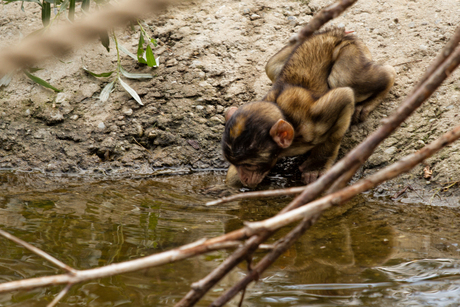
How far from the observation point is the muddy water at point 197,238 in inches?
106

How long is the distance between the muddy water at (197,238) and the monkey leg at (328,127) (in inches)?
28.8

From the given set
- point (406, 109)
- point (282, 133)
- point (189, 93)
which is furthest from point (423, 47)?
point (406, 109)

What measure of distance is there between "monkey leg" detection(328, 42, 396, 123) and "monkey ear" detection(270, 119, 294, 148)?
3.95ft

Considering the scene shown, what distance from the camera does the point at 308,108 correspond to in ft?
16.4

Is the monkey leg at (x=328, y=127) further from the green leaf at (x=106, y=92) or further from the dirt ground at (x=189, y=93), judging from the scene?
the green leaf at (x=106, y=92)

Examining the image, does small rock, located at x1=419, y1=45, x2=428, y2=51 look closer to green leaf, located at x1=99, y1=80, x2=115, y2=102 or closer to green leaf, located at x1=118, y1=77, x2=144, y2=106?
green leaf, located at x1=118, y1=77, x2=144, y2=106

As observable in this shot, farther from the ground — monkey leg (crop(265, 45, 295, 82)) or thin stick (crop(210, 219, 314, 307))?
monkey leg (crop(265, 45, 295, 82))

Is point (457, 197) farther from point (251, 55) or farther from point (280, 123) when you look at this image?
point (251, 55)

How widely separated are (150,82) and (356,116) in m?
2.74

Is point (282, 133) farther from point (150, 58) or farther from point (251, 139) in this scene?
point (150, 58)

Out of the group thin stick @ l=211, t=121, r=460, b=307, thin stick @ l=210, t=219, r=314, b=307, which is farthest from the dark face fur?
thin stick @ l=211, t=121, r=460, b=307

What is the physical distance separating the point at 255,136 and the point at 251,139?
0.17ft

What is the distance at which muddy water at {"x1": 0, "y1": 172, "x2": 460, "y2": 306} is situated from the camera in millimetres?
2686

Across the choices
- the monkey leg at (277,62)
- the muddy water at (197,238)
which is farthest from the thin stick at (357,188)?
the monkey leg at (277,62)
